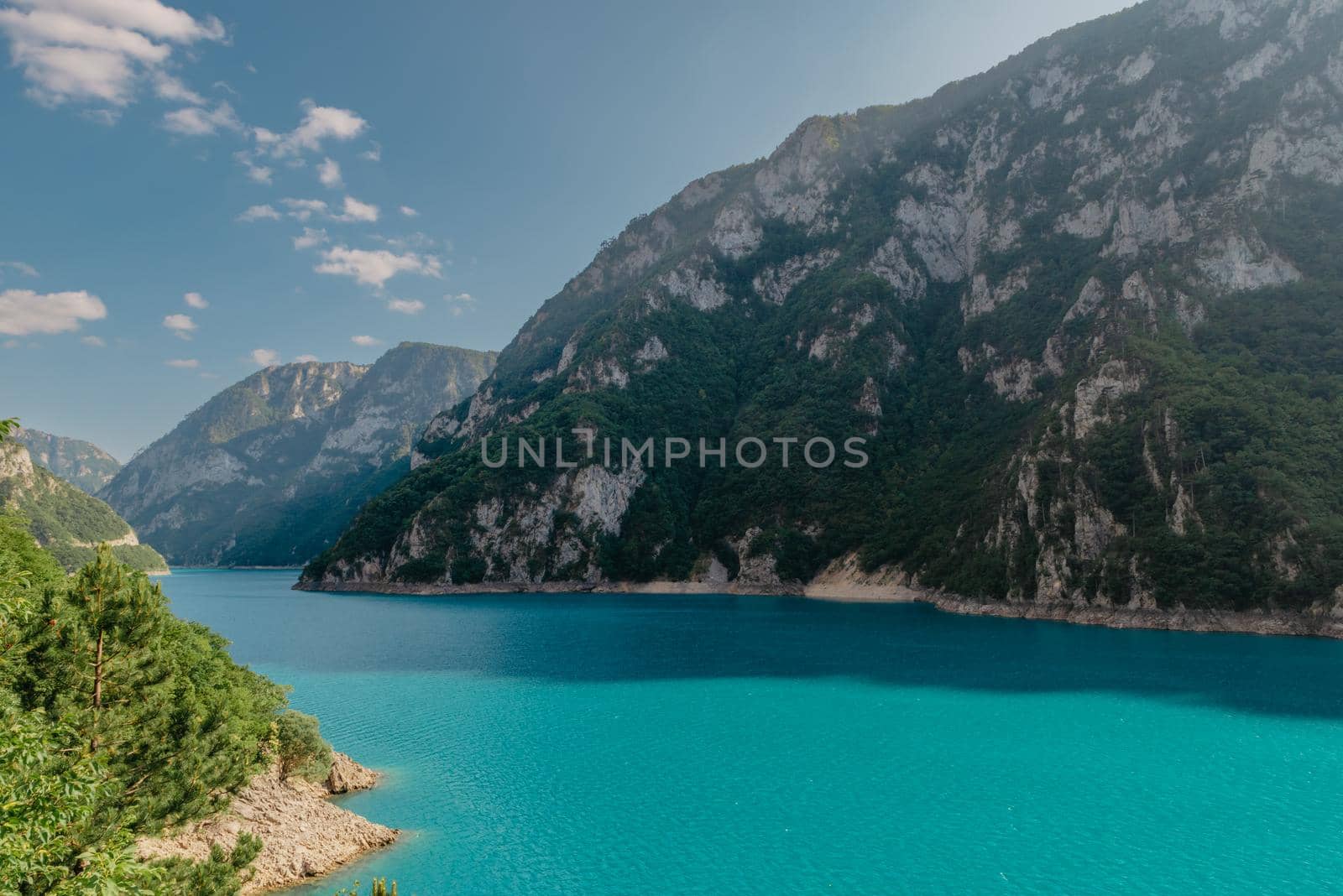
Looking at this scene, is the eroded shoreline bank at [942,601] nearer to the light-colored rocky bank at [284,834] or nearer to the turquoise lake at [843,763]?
the turquoise lake at [843,763]

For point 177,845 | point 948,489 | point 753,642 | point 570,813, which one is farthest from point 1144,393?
point 177,845

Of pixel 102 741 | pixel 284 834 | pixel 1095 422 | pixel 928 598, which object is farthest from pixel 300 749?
pixel 1095 422

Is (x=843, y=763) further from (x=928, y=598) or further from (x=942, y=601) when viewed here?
→ (x=928, y=598)

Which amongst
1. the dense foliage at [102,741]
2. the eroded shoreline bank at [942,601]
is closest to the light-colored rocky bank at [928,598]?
the eroded shoreline bank at [942,601]

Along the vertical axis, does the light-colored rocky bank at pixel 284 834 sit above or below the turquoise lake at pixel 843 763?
above

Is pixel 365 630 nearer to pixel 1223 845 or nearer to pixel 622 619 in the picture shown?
pixel 622 619

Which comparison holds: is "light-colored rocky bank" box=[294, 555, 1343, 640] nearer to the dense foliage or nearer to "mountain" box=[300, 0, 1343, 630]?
"mountain" box=[300, 0, 1343, 630]
